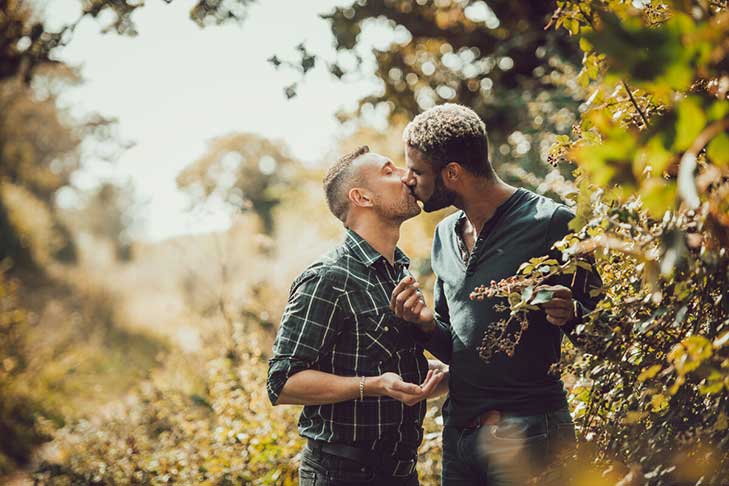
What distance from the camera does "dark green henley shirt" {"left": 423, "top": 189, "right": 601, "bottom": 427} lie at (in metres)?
2.64

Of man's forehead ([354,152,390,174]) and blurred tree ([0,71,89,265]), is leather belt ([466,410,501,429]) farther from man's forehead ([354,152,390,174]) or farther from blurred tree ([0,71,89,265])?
blurred tree ([0,71,89,265])

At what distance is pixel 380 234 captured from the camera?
10.2ft

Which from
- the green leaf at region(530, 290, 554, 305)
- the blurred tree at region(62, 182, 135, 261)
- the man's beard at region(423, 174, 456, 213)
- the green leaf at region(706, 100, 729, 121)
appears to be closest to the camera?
the green leaf at region(706, 100, 729, 121)

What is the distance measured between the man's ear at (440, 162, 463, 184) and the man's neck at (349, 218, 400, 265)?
34 centimetres

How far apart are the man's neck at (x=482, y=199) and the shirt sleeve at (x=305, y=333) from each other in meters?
0.67

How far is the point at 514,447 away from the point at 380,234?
3.53 ft

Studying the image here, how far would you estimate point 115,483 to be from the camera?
5.13 m

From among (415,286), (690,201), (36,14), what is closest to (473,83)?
(415,286)

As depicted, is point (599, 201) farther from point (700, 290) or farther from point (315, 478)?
point (315, 478)

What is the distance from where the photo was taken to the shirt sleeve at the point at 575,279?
2494 mm

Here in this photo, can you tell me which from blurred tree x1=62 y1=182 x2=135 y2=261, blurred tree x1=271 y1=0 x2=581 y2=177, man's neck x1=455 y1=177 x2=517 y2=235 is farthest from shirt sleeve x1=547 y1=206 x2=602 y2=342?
blurred tree x1=62 y1=182 x2=135 y2=261

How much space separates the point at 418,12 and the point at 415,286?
6941 mm

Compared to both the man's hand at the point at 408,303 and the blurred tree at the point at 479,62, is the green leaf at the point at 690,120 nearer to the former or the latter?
the man's hand at the point at 408,303

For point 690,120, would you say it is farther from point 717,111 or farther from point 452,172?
point 452,172
